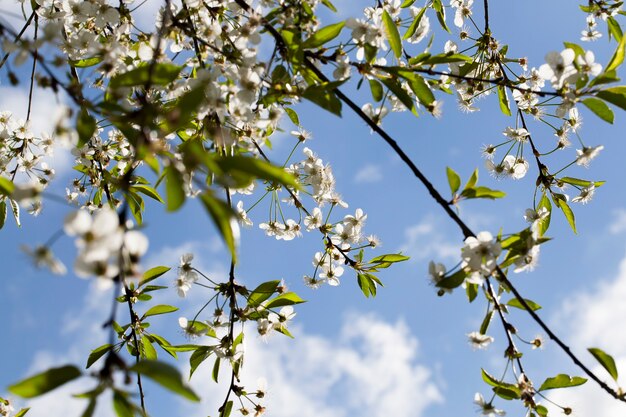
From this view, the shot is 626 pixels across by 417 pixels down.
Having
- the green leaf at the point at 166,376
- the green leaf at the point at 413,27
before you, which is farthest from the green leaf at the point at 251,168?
the green leaf at the point at 413,27

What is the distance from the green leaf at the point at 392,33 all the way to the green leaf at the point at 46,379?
1.48m

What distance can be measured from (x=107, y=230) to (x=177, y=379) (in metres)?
0.33

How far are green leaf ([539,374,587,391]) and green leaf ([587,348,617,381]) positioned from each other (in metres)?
0.29

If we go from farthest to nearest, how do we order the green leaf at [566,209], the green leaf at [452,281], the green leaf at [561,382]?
the green leaf at [566,209]
the green leaf at [561,382]
the green leaf at [452,281]

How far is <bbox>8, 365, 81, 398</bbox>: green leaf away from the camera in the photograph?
1279 millimetres

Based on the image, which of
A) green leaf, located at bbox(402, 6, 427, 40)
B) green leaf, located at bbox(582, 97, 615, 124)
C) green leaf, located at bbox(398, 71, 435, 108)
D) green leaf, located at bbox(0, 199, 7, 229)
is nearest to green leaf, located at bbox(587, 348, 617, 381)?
green leaf, located at bbox(582, 97, 615, 124)

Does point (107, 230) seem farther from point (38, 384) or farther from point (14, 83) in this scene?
point (14, 83)

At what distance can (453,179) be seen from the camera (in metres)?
1.79

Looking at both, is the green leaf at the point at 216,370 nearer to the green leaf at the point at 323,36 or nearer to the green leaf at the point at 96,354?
the green leaf at the point at 96,354

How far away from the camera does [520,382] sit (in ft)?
6.73

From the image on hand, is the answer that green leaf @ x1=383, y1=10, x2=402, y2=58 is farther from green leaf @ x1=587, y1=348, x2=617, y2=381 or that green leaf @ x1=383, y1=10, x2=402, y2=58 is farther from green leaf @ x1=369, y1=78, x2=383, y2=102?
green leaf @ x1=587, y1=348, x2=617, y2=381

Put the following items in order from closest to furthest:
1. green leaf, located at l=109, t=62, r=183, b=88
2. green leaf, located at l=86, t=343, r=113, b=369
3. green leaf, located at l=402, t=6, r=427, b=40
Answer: green leaf, located at l=109, t=62, r=183, b=88
green leaf, located at l=86, t=343, r=113, b=369
green leaf, located at l=402, t=6, r=427, b=40

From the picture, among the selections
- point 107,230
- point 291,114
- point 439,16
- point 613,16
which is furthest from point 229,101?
point 613,16

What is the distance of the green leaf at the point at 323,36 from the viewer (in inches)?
76.9
